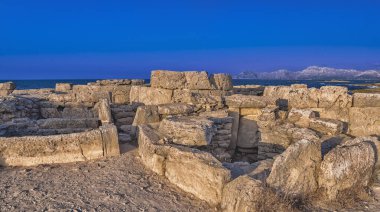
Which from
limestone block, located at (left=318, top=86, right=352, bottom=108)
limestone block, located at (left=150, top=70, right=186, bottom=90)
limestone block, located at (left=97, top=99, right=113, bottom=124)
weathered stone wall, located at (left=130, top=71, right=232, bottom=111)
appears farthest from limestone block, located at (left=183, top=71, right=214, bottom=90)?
limestone block, located at (left=318, top=86, right=352, bottom=108)

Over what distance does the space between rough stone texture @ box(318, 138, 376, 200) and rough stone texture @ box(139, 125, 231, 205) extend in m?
1.66

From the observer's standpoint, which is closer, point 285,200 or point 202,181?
point 285,200

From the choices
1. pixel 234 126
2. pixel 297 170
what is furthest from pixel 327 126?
pixel 297 170

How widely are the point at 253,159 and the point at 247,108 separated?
4.39 ft

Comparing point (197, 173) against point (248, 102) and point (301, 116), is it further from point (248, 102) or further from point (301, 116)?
point (301, 116)

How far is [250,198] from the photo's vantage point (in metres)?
4.42

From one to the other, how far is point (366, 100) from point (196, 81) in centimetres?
458

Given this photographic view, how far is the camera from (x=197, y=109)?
920 cm

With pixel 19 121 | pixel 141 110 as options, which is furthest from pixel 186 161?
pixel 19 121

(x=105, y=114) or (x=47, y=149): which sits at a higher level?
(x=105, y=114)

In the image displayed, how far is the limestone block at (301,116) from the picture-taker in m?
8.58

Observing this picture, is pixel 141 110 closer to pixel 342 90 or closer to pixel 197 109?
pixel 197 109

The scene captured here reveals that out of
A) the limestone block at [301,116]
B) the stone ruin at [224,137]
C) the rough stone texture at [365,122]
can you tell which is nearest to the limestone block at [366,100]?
the stone ruin at [224,137]

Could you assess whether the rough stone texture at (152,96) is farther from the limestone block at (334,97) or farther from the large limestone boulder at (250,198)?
the large limestone boulder at (250,198)
